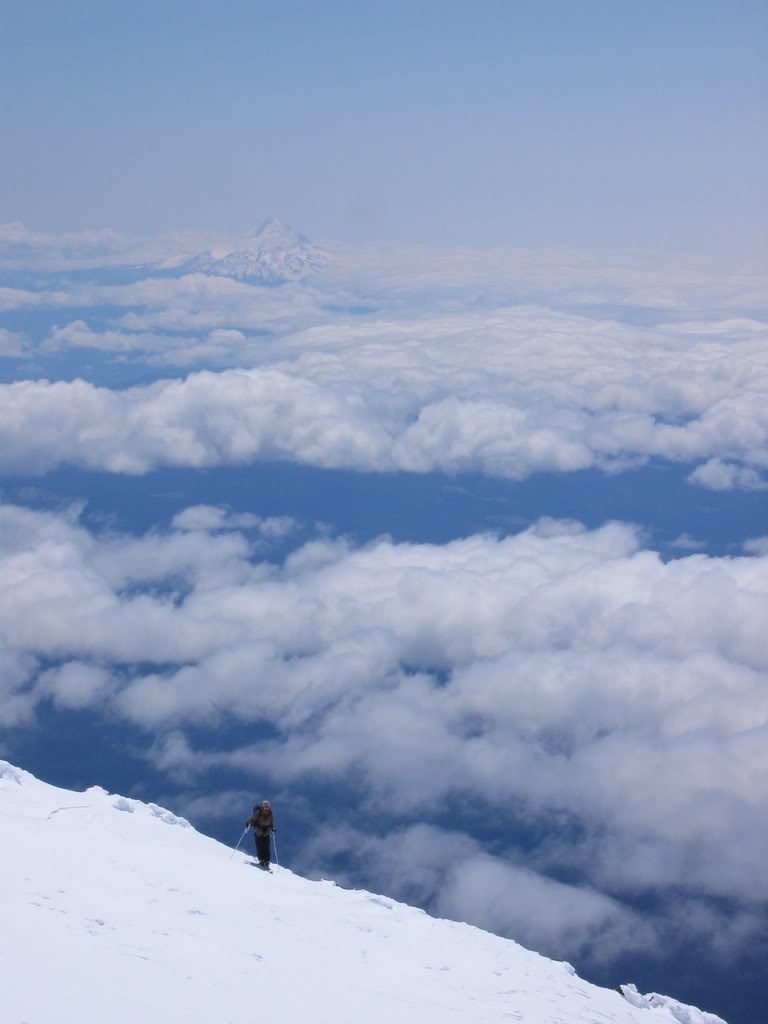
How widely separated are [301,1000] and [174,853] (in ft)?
33.0

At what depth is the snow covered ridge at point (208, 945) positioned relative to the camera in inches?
639

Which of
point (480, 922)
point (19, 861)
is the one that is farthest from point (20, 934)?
point (480, 922)

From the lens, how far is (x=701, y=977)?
17300 cm

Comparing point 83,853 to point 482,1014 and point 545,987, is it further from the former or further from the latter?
point 545,987

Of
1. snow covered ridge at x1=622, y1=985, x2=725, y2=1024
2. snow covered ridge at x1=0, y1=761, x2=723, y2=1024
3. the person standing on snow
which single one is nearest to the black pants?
the person standing on snow

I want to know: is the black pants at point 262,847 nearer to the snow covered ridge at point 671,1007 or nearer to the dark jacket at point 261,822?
the dark jacket at point 261,822

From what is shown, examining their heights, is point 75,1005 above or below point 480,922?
above

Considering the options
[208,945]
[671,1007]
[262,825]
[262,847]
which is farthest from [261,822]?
[671,1007]

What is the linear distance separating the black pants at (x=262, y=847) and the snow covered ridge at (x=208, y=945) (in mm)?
604

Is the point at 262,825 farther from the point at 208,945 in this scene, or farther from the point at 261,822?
the point at 208,945

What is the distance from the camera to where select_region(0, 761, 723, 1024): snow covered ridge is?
639 inches

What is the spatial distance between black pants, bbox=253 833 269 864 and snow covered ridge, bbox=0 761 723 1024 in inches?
23.8

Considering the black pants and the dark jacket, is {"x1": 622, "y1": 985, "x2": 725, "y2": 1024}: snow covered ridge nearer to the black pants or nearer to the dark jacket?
the black pants

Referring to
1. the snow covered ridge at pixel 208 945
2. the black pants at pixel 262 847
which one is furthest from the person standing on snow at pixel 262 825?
the snow covered ridge at pixel 208 945
